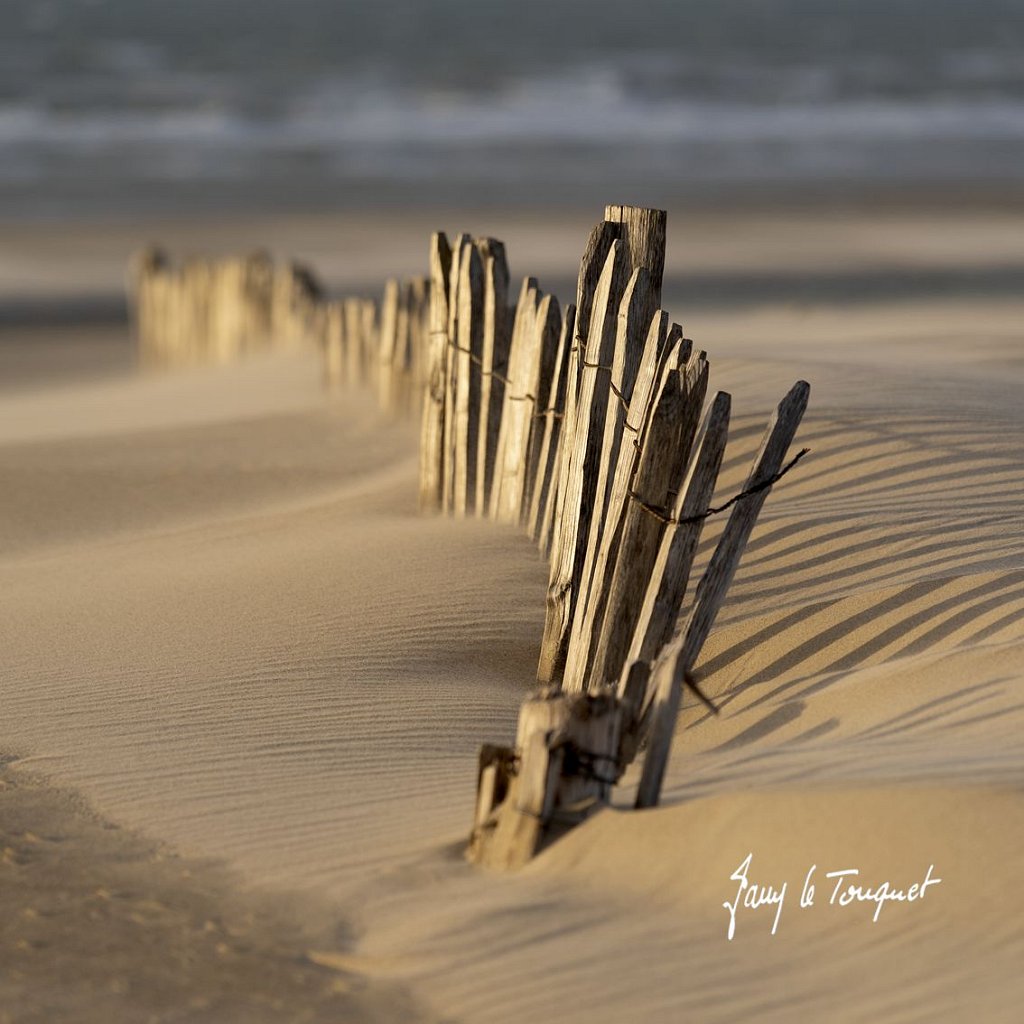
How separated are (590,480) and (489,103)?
123 feet

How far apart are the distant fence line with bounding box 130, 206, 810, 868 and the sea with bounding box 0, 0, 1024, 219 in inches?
736

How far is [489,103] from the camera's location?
133 ft

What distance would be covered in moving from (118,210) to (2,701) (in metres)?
22.6

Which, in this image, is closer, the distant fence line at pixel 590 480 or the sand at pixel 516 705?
the sand at pixel 516 705

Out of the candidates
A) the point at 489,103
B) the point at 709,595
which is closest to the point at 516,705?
the point at 709,595

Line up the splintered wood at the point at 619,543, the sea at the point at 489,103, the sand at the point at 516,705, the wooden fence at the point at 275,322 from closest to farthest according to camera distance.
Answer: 1. the sand at the point at 516,705
2. the splintered wood at the point at 619,543
3. the wooden fence at the point at 275,322
4. the sea at the point at 489,103

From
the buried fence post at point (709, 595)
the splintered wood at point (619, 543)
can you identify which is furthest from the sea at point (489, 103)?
the buried fence post at point (709, 595)

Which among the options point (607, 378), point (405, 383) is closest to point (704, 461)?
point (607, 378)

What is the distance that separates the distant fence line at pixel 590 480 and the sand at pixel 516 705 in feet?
0.55

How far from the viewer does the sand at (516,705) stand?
3.03 meters

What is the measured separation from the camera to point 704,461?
3.87 metres

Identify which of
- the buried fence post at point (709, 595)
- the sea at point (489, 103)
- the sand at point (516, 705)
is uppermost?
the sea at point (489, 103)

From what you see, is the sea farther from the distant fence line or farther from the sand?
the distant fence line
